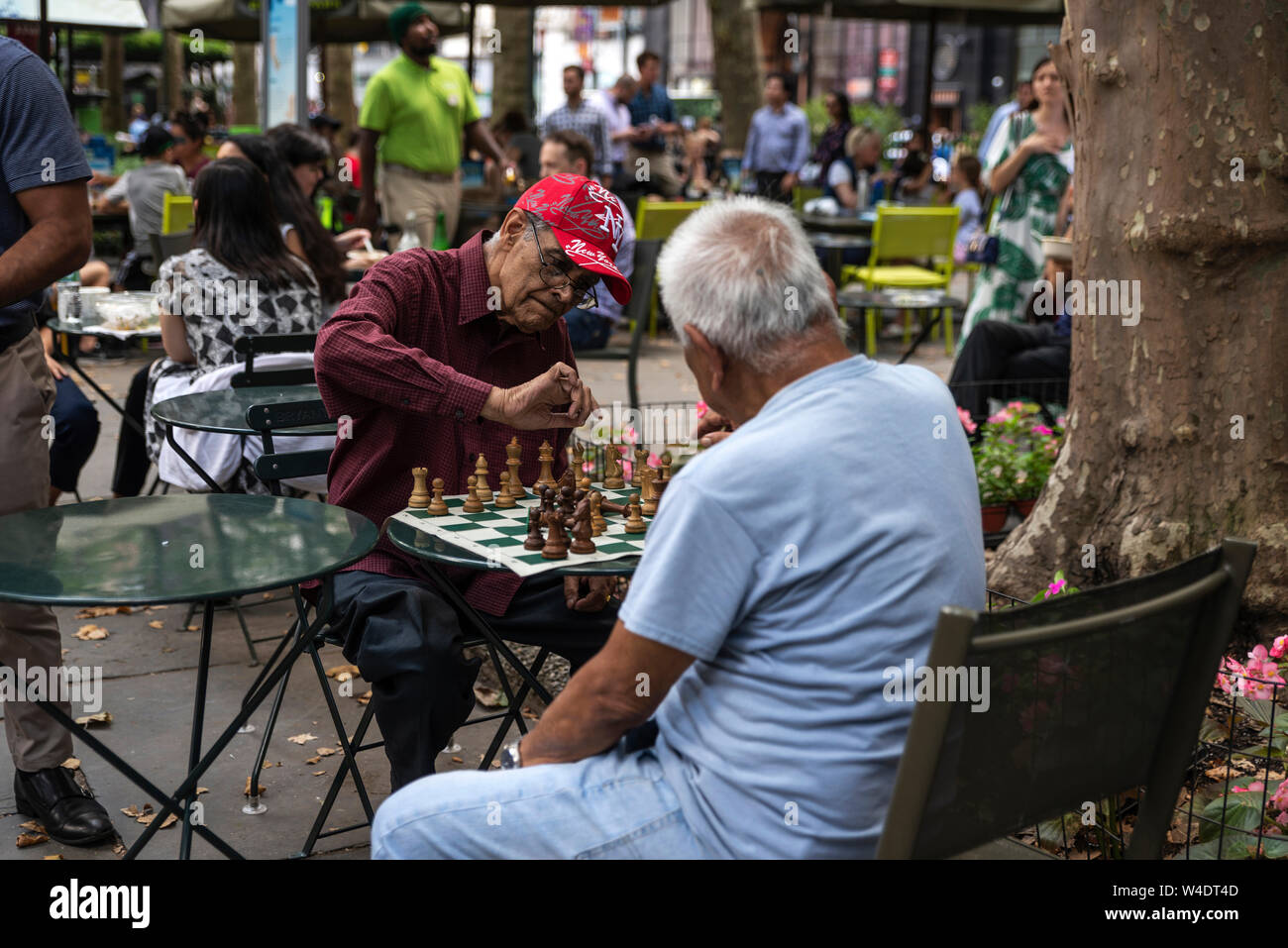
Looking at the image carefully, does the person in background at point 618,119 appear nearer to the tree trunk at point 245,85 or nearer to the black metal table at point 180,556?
the black metal table at point 180,556

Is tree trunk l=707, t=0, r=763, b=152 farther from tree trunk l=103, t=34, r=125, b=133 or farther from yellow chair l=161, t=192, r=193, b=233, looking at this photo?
tree trunk l=103, t=34, r=125, b=133

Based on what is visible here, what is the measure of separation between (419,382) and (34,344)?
1.11m

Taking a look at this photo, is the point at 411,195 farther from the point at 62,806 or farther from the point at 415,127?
the point at 62,806

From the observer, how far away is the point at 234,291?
492 cm

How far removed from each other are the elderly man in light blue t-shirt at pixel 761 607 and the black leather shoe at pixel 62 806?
5.24 feet

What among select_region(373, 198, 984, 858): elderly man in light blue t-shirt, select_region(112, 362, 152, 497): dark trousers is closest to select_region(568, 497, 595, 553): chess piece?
select_region(373, 198, 984, 858): elderly man in light blue t-shirt

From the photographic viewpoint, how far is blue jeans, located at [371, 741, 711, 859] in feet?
6.58

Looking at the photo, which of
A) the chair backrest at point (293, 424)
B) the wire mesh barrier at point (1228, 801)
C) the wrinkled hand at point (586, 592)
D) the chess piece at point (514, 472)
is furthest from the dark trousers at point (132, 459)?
the wire mesh barrier at point (1228, 801)

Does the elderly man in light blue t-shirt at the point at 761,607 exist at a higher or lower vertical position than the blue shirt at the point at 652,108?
lower

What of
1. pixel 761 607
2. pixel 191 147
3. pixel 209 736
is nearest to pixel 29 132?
pixel 209 736

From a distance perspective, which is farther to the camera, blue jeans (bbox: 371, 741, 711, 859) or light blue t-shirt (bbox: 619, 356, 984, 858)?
blue jeans (bbox: 371, 741, 711, 859)

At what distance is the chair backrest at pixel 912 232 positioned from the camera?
10.2 metres

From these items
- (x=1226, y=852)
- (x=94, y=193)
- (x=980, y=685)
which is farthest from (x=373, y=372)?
(x=94, y=193)

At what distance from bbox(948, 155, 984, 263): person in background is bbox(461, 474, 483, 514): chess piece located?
870cm
